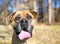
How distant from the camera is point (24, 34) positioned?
7.07 metres

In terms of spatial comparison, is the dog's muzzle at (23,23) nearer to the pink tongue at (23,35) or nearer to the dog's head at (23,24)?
the dog's head at (23,24)

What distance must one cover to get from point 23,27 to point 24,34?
8.6 inches

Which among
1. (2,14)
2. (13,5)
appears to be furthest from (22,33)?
(13,5)

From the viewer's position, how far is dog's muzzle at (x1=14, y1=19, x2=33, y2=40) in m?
6.95

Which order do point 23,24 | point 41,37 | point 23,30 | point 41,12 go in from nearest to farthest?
point 23,24, point 23,30, point 41,37, point 41,12

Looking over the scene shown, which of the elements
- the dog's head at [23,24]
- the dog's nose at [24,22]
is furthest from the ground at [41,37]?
the dog's nose at [24,22]

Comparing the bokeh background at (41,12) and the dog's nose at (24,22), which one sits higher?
the dog's nose at (24,22)

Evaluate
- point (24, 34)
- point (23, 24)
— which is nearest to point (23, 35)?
point (24, 34)

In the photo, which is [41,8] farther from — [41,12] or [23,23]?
[23,23]

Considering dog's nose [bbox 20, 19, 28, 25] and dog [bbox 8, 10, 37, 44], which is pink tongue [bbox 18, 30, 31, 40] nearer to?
dog [bbox 8, 10, 37, 44]

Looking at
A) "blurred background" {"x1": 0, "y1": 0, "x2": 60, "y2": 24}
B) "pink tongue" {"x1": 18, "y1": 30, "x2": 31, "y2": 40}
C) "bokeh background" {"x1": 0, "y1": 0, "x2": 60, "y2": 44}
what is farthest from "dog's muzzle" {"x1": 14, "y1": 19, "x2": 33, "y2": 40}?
"blurred background" {"x1": 0, "y1": 0, "x2": 60, "y2": 24}

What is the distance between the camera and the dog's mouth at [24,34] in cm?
704

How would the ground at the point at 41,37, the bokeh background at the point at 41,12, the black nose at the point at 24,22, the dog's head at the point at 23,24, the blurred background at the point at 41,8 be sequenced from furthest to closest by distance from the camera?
the blurred background at the point at 41,8 → the bokeh background at the point at 41,12 → the ground at the point at 41,37 → the dog's head at the point at 23,24 → the black nose at the point at 24,22

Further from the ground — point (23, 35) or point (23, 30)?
point (23, 30)
